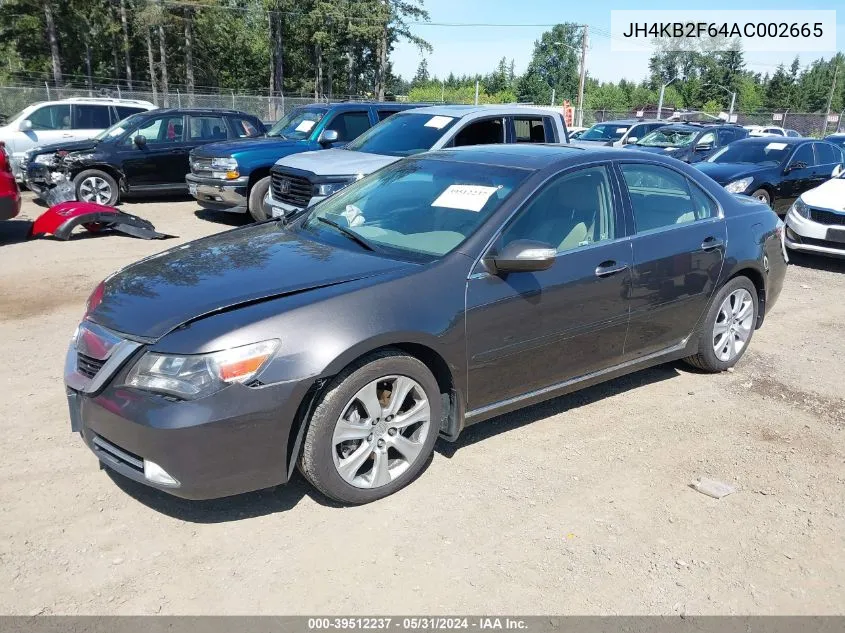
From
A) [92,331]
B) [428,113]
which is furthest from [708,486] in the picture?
[428,113]

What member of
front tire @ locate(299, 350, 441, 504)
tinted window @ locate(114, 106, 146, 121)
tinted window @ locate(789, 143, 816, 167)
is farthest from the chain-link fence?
front tire @ locate(299, 350, 441, 504)

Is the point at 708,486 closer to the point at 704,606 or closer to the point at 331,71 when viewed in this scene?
the point at 704,606

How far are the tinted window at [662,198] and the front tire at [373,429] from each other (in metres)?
1.92

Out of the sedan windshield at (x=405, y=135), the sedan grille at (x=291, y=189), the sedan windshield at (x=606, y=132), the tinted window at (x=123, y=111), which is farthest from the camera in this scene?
the sedan windshield at (x=606, y=132)

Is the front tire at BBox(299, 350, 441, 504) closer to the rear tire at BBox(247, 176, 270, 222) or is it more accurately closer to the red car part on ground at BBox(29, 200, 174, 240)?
the red car part on ground at BBox(29, 200, 174, 240)

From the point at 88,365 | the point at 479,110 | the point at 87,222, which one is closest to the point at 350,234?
the point at 88,365

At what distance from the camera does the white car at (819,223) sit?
9039mm

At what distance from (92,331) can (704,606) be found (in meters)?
2.94

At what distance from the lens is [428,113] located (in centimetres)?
945

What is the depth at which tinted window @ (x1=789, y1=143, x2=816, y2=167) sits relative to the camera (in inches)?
476

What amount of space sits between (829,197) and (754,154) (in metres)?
3.30

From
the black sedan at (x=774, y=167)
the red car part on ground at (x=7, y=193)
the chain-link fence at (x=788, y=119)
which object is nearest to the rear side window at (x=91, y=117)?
the red car part on ground at (x=7, y=193)

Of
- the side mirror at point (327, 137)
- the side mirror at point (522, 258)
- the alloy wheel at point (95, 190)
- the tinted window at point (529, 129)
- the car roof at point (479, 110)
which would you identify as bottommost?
the alloy wheel at point (95, 190)

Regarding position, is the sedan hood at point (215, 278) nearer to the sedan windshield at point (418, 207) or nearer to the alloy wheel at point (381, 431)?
the sedan windshield at point (418, 207)
